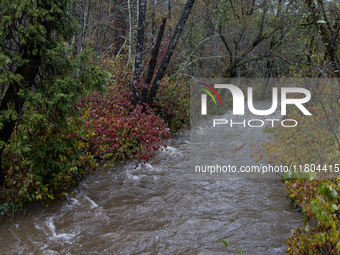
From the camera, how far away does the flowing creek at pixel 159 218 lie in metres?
4.74

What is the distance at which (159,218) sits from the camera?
18.6ft

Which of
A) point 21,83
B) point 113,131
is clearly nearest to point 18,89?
point 21,83

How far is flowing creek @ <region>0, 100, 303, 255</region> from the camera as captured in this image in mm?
4742

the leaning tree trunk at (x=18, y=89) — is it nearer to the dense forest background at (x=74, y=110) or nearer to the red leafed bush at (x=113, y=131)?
the dense forest background at (x=74, y=110)

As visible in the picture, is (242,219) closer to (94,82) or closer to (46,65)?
(94,82)

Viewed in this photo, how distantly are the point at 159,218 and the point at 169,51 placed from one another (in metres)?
6.24

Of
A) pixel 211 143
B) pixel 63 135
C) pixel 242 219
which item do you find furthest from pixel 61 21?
pixel 211 143

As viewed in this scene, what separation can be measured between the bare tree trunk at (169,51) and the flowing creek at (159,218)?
3.30 metres

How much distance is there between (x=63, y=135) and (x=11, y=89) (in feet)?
4.26

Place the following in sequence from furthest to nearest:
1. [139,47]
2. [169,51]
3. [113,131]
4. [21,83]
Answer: [169,51] → [139,47] → [113,131] → [21,83]

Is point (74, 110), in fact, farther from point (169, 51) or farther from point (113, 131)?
point (169, 51)

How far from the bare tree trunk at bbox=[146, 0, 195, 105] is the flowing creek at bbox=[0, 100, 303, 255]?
3298mm

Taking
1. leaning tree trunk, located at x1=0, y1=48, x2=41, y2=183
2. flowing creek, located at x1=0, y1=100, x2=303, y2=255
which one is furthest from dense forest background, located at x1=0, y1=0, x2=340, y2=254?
flowing creek, located at x1=0, y1=100, x2=303, y2=255

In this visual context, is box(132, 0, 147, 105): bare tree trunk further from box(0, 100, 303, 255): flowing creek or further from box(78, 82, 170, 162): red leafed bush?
box(0, 100, 303, 255): flowing creek
